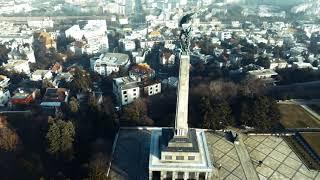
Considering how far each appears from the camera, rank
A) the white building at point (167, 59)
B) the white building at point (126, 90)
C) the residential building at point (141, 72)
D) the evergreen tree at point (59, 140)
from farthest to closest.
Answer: the white building at point (167, 59) → the residential building at point (141, 72) → the white building at point (126, 90) → the evergreen tree at point (59, 140)

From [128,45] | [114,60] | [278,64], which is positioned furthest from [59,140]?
[128,45]

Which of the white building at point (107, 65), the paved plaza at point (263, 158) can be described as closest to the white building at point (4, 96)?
the white building at point (107, 65)

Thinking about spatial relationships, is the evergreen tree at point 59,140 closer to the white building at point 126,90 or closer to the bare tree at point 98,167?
the bare tree at point 98,167

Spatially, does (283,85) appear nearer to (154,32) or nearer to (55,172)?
(55,172)

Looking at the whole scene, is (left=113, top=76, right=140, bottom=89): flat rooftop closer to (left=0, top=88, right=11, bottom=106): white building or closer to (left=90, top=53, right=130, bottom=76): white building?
(left=90, top=53, right=130, bottom=76): white building

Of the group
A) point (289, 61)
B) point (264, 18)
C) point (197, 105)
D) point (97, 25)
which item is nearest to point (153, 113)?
point (197, 105)

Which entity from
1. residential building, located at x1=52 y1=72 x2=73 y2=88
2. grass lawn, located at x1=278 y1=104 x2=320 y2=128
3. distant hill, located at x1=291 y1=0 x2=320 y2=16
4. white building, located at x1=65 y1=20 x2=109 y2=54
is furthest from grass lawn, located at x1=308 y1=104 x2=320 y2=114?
distant hill, located at x1=291 y1=0 x2=320 y2=16
